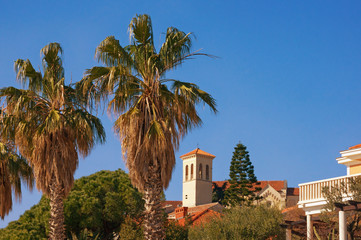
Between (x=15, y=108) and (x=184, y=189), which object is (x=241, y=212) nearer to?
(x=15, y=108)

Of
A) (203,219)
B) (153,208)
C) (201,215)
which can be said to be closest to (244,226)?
(153,208)

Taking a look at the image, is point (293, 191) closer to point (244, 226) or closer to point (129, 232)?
point (129, 232)

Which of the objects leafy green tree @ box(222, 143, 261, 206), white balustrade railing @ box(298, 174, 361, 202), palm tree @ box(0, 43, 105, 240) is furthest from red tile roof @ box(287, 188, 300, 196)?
palm tree @ box(0, 43, 105, 240)

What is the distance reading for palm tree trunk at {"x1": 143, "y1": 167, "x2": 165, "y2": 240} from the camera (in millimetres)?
17594

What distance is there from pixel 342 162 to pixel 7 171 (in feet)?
50.8

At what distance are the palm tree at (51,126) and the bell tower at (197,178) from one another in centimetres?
9391

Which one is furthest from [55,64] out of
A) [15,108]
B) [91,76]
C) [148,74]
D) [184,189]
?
[184,189]

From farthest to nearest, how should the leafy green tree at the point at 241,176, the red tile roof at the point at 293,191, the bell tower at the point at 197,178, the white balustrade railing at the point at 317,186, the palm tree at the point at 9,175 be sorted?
the bell tower at the point at 197,178 → the red tile roof at the point at 293,191 → the leafy green tree at the point at 241,176 → the palm tree at the point at 9,175 → the white balustrade railing at the point at 317,186

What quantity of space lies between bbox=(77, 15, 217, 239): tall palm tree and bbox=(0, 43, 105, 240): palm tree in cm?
254

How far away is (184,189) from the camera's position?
120 meters

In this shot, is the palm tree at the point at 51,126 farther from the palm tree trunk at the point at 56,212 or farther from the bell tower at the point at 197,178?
the bell tower at the point at 197,178

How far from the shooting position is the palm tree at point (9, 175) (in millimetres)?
25516

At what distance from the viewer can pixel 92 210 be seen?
32.5m

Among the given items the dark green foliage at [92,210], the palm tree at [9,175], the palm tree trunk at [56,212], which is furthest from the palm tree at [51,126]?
the dark green foliage at [92,210]
